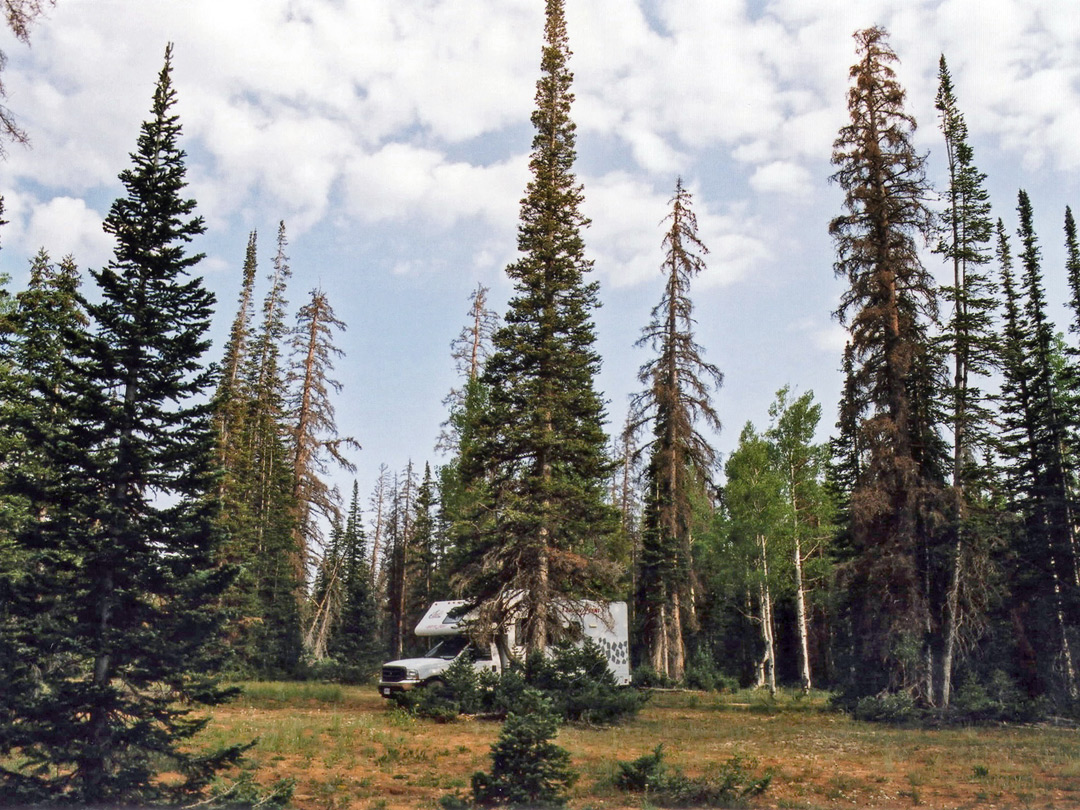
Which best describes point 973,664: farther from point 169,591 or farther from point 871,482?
point 169,591

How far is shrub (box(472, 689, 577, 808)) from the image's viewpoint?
10297mm

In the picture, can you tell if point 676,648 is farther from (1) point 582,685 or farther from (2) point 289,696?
(2) point 289,696

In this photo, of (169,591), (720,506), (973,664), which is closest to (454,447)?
(720,506)

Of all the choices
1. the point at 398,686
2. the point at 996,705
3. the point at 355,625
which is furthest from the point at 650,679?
the point at 355,625

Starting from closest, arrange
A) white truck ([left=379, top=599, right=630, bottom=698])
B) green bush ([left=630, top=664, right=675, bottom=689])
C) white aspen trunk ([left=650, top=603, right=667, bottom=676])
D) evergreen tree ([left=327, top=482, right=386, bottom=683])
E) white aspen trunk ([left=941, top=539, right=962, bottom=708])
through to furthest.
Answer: white aspen trunk ([left=941, top=539, right=962, bottom=708]) < white truck ([left=379, top=599, right=630, bottom=698]) < green bush ([left=630, top=664, right=675, bottom=689]) < white aspen trunk ([left=650, top=603, right=667, bottom=676]) < evergreen tree ([left=327, top=482, right=386, bottom=683])

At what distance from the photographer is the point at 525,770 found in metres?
10.5

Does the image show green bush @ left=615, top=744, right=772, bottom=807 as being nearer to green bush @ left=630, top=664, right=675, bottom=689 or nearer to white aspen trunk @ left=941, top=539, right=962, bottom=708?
white aspen trunk @ left=941, top=539, right=962, bottom=708

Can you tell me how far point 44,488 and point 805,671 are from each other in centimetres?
3049

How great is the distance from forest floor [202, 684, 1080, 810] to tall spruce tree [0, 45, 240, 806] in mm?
2632

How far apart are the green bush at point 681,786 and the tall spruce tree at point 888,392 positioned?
521 inches

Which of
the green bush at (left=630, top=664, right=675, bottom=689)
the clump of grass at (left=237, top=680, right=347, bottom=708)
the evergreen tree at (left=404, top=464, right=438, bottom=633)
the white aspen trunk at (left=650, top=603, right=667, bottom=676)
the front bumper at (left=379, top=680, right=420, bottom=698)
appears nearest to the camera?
the front bumper at (left=379, top=680, right=420, bottom=698)

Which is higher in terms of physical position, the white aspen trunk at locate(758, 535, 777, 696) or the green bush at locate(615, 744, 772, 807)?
the white aspen trunk at locate(758, 535, 777, 696)

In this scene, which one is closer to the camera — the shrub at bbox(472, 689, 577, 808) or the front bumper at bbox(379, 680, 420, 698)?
the shrub at bbox(472, 689, 577, 808)

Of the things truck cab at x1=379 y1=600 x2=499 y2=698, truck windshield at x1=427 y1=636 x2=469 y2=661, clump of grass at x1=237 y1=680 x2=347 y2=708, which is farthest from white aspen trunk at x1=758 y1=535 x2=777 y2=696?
clump of grass at x1=237 y1=680 x2=347 y2=708
